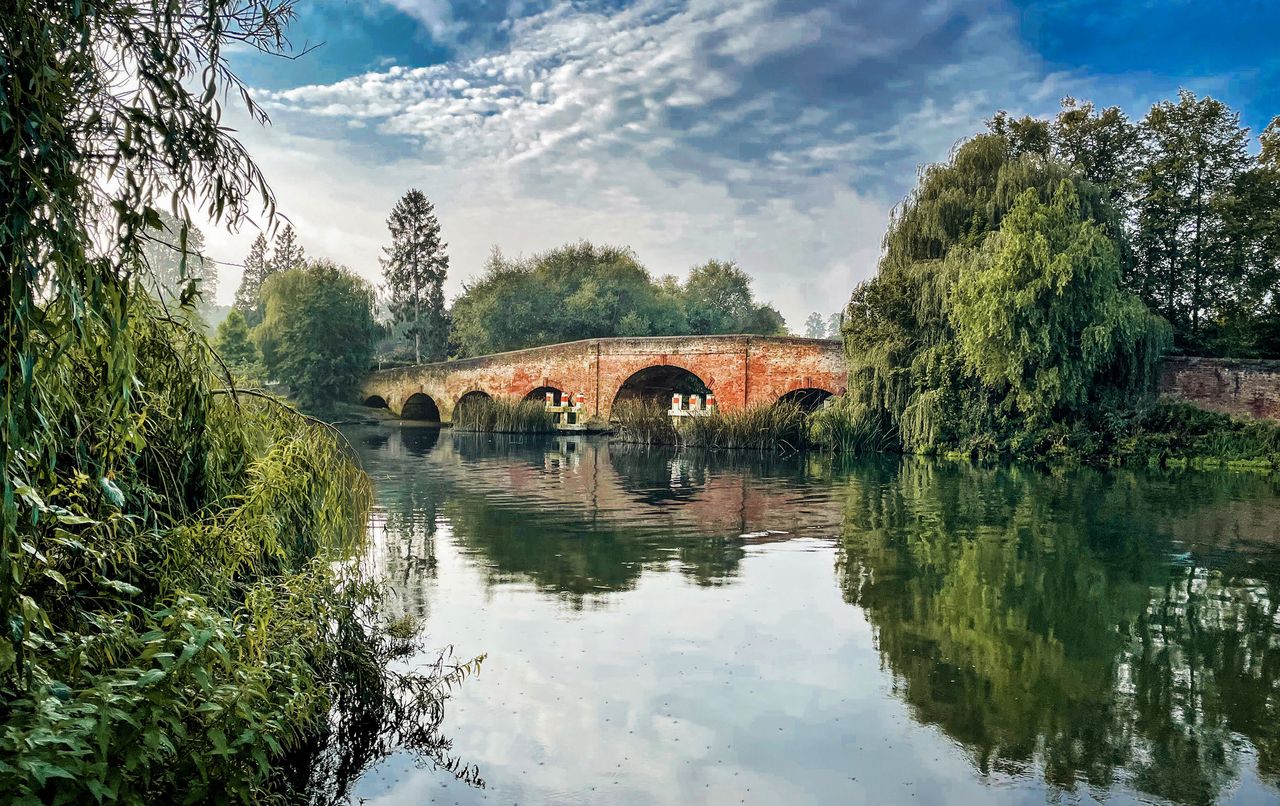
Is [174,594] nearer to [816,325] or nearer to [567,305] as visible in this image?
[567,305]

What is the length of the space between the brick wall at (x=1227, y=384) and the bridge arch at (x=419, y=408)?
88.8 feet

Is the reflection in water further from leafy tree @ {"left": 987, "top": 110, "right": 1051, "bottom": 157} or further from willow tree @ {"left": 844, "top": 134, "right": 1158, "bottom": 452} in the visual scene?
leafy tree @ {"left": 987, "top": 110, "right": 1051, "bottom": 157}

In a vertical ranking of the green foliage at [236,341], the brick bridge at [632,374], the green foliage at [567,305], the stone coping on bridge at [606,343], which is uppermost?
the green foliage at [567,305]

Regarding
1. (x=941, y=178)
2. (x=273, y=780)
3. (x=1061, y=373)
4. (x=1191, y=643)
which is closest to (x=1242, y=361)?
(x=1061, y=373)

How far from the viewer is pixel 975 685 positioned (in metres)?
4.95

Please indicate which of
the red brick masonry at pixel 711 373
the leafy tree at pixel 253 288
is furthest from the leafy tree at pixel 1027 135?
the leafy tree at pixel 253 288

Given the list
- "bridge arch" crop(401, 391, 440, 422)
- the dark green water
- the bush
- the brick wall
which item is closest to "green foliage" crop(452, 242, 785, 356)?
"bridge arch" crop(401, 391, 440, 422)

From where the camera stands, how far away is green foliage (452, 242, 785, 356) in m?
41.6

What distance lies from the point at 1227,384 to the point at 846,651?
58.2ft

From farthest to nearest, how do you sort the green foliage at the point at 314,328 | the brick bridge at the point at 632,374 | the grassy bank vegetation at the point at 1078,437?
the green foliage at the point at 314,328
the brick bridge at the point at 632,374
the grassy bank vegetation at the point at 1078,437

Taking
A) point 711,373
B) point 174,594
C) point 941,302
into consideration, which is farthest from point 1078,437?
point 174,594

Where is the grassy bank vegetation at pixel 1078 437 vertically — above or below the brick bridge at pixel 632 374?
below

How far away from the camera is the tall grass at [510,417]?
29625 mm

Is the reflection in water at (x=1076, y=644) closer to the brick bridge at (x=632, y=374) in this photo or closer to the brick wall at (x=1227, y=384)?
the brick wall at (x=1227, y=384)
